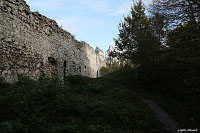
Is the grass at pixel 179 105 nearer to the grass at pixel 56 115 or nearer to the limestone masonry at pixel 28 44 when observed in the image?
the grass at pixel 56 115

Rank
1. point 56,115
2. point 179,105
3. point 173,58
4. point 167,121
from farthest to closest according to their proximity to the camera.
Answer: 1. point 173,58
2. point 179,105
3. point 167,121
4. point 56,115

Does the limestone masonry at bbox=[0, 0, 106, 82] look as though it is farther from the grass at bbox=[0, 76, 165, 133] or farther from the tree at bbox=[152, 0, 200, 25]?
the tree at bbox=[152, 0, 200, 25]

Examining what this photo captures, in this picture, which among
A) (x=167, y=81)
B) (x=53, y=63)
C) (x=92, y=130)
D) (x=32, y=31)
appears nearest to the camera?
(x=92, y=130)

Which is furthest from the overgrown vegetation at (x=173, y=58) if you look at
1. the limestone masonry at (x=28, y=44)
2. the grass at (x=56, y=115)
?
the limestone masonry at (x=28, y=44)

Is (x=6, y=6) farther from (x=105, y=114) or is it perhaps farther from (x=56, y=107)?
(x=105, y=114)

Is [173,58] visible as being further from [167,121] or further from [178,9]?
[167,121]

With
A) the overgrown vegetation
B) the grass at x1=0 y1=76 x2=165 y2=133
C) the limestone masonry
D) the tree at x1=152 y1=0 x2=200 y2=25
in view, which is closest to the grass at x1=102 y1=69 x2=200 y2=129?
the overgrown vegetation

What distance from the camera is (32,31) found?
8.39 m

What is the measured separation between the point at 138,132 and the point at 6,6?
6715 millimetres

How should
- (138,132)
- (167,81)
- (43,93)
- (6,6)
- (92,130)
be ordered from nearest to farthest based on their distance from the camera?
(92,130) < (138,132) < (43,93) < (6,6) < (167,81)

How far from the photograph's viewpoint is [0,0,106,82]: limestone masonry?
256 inches

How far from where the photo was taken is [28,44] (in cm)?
795

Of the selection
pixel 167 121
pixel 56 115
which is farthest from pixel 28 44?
pixel 167 121

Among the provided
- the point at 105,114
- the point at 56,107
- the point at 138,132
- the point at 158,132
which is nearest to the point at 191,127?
the point at 158,132
